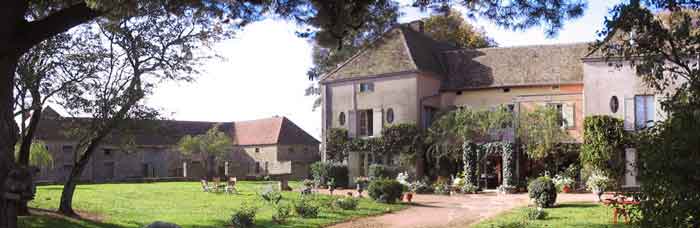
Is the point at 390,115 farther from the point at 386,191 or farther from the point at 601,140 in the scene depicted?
the point at 386,191

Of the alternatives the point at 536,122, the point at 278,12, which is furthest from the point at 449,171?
the point at 278,12

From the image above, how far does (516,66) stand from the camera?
103ft

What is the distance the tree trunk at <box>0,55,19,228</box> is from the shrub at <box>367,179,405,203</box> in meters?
14.7

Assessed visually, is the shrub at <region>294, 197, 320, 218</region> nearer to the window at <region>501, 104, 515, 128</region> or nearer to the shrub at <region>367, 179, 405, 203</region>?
the shrub at <region>367, 179, 405, 203</region>

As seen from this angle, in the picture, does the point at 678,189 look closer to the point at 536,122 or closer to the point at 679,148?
the point at 679,148

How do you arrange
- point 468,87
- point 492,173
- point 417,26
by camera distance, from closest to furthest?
1. point 492,173
2. point 468,87
3. point 417,26

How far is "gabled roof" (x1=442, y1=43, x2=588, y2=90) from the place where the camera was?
29781 millimetres

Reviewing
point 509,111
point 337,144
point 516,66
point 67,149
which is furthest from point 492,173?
point 67,149

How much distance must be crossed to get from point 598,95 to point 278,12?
70.1 ft

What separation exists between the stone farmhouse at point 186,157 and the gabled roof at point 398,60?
13.3 m

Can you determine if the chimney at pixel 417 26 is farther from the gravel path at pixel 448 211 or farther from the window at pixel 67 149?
the window at pixel 67 149

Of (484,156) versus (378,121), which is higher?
(378,121)

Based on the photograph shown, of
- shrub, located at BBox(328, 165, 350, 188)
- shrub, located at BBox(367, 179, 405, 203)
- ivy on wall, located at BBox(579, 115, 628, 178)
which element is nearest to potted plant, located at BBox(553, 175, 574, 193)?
ivy on wall, located at BBox(579, 115, 628, 178)

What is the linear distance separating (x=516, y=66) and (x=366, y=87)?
7267mm
